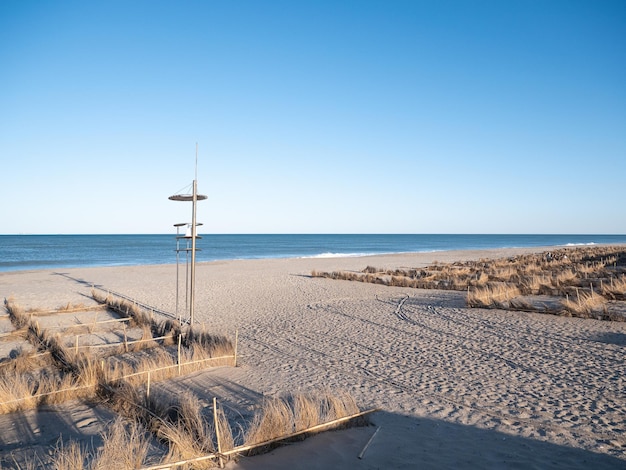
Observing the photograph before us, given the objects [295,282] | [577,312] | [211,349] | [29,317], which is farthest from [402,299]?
[29,317]

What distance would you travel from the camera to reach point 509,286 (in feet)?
52.0

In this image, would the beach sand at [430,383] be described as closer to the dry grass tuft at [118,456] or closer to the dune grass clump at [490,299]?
the dune grass clump at [490,299]

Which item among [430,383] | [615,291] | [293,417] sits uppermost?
[615,291]

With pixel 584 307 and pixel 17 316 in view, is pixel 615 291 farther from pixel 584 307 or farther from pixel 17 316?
pixel 17 316

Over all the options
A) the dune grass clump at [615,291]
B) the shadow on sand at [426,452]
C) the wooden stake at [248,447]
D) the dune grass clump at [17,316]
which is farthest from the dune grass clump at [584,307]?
the dune grass clump at [17,316]

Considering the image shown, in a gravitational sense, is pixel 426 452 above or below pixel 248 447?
below

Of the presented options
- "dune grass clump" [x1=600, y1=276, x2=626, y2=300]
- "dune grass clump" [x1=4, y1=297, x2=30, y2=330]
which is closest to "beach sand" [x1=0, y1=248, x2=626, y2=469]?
"dune grass clump" [x1=600, y1=276, x2=626, y2=300]

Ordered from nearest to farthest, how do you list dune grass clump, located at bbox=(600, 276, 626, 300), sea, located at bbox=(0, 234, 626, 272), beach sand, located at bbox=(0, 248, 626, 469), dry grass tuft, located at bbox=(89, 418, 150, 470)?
1. dry grass tuft, located at bbox=(89, 418, 150, 470)
2. beach sand, located at bbox=(0, 248, 626, 469)
3. dune grass clump, located at bbox=(600, 276, 626, 300)
4. sea, located at bbox=(0, 234, 626, 272)

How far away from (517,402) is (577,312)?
22.2 feet

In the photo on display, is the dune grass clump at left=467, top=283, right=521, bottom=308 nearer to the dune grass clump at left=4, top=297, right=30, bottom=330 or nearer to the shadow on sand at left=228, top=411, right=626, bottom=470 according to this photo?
the shadow on sand at left=228, top=411, right=626, bottom=470

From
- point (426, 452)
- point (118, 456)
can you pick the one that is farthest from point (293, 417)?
point (118, 456)

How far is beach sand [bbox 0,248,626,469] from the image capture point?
4.38m

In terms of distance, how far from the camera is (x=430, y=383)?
21.5 ft

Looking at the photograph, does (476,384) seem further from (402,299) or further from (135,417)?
(402,299)
